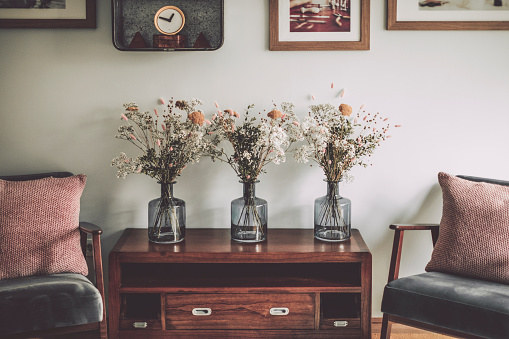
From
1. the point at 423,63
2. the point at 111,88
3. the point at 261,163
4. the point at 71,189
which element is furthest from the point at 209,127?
the point at 423,63

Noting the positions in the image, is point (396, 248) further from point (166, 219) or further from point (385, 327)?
point (166, 219)

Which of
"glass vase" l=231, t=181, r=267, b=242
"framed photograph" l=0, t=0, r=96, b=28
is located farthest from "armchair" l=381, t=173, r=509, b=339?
"framed photograph" l=0, t=0, r=96, b=28

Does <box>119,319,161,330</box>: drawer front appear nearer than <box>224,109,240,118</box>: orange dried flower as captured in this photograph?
Yes

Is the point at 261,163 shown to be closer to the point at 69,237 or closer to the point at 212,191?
the point at 212,191

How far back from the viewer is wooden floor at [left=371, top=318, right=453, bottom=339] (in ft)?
8.20

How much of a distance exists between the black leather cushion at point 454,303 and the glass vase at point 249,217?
67cm

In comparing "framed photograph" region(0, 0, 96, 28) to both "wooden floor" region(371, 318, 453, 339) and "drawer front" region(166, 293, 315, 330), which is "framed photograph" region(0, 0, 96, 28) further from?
"wooden floor" region(371, 318, 453, 339)

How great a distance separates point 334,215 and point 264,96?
0.74m

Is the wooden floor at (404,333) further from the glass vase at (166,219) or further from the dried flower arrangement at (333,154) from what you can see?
the glass vase at (166,219)

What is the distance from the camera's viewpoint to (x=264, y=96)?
8.20ft

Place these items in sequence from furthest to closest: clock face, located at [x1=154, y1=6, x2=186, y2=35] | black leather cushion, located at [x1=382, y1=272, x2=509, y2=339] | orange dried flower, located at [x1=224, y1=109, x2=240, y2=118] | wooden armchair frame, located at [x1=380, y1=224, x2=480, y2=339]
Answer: clock face, located at [x1=154, y1=6, x2=186, y2=35], orange dried flower, located at [x1=224, y1=109, x2=240, y2=118], wooden armchair frame, located at [x1=380, y1=224, x2=480, y2=339], black leather cushion, located at [x1=382, y1=272, x2=509, y2=339]

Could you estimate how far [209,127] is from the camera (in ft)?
7.84

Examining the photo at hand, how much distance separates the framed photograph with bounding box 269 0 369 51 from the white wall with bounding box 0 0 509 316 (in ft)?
0.16

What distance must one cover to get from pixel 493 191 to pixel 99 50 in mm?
2104
